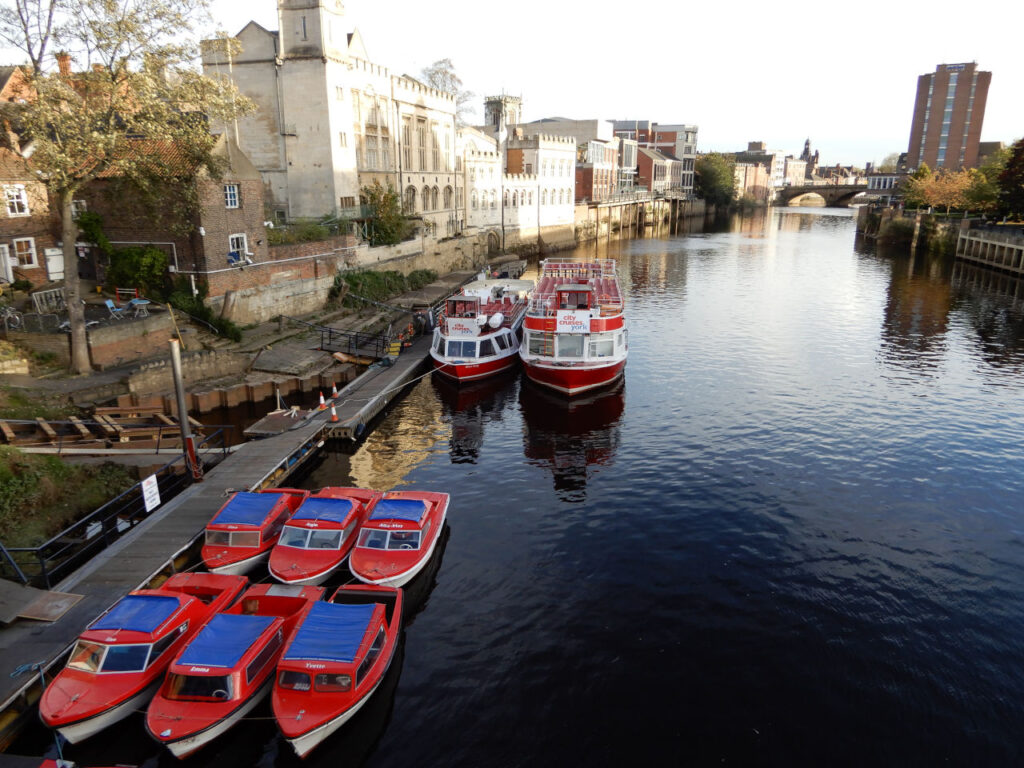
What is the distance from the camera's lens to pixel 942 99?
639 ft

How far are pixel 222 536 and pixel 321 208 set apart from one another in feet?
146

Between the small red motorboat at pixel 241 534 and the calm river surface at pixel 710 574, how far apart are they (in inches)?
228

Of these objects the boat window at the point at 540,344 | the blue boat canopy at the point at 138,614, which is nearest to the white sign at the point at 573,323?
the boat window at the point at 540,344

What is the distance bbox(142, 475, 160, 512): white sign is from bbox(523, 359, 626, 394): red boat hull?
23596mm

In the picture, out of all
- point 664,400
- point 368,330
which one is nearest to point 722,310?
point 664,400

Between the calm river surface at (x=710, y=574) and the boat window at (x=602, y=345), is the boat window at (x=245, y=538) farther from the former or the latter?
the boat window at (x=602, y=345)

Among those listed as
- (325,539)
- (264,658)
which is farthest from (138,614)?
(325,539)

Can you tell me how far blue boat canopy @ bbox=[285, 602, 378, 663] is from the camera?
16.2 metres

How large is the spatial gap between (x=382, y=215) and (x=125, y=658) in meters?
51.9

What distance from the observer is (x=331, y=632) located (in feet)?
55.8

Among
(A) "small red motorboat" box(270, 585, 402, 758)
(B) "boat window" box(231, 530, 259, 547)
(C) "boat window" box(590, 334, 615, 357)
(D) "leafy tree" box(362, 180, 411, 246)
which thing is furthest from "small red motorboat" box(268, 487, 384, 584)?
(D) "leafy tree" box(362, 180, 411, 246)

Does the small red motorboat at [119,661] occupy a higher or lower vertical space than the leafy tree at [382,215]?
lower

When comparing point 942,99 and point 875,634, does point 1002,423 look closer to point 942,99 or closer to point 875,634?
point 875,634

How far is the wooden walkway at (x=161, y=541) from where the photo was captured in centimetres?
1630
